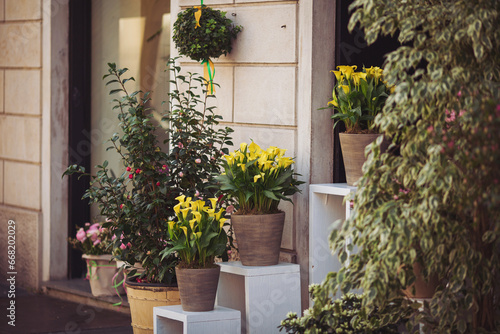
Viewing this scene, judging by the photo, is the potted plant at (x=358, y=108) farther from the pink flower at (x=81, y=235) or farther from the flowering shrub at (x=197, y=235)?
the pink flower at (x=81, y=235)

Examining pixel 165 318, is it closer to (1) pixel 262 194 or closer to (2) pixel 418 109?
(1) pixel 262 194

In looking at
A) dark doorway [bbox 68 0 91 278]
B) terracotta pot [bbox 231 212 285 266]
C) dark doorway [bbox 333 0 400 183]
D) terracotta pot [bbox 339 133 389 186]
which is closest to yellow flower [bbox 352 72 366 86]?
terracotta pot [bbox 339 133 389 186]

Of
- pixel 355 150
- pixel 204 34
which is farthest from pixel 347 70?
pixel 204 34

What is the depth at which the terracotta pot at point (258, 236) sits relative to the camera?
5.25 metres

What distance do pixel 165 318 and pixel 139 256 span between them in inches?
21.5

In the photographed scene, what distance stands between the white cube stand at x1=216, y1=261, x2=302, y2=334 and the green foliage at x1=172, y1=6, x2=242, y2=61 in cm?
154

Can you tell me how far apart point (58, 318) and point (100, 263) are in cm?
72

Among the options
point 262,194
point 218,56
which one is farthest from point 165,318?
point 218,56

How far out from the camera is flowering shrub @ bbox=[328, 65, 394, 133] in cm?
520

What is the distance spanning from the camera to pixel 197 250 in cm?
507

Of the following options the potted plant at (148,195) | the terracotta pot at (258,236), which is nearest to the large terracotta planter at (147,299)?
the potted plant at (148,195)

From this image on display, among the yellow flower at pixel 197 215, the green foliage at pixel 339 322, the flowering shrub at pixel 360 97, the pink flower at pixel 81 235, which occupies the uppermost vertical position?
the flowering shrub at pixel 360 97

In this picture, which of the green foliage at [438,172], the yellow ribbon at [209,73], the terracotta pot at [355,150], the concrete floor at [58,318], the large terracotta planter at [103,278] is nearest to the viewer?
the green foliage at [438,172]

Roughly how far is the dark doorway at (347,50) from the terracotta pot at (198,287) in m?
1.23
